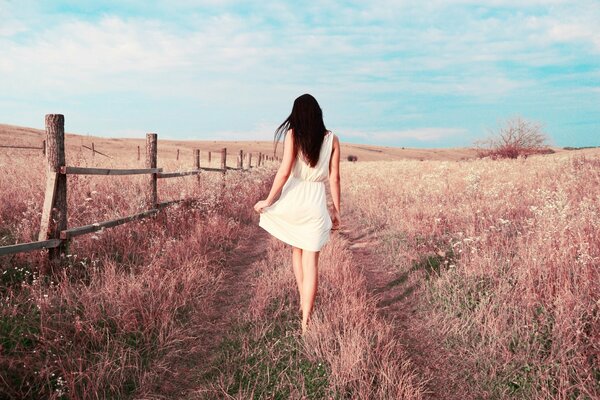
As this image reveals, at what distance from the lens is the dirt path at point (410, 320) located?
3.64 m

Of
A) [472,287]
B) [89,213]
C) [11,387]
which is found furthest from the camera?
[89,213]

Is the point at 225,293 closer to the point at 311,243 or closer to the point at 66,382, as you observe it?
the point at 311,243

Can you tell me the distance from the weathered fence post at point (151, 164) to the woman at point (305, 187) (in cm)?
485

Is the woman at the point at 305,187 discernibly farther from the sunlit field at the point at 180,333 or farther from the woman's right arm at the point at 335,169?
the sunlit field at the point at 180,333

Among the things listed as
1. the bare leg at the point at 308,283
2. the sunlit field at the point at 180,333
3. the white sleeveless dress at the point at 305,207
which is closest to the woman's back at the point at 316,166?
the white sleeveless dress at the point at 305,207

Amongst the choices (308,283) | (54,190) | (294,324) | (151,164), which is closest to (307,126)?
(308,283)

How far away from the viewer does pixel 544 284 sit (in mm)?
4520

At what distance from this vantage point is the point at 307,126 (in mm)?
4191

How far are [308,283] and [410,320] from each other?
4.97ft

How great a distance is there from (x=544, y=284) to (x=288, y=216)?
2840mm

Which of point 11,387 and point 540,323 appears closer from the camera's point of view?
point 11,387

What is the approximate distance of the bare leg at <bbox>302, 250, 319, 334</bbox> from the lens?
4316 millimetres

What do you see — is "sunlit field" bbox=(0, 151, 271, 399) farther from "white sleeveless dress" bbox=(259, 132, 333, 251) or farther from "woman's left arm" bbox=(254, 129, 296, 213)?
"woman's left arm" bbox=(254, 129, 296, 213)

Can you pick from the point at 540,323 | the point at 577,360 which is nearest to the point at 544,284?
the point at 540,323
